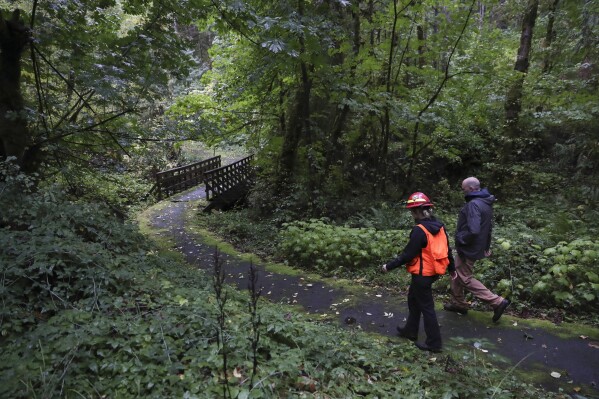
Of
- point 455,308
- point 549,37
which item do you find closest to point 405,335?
point 455,308

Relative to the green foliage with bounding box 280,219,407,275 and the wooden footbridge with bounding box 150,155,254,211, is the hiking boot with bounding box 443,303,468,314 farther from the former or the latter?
the wooden footbridge with bounding box 150,155,254,211

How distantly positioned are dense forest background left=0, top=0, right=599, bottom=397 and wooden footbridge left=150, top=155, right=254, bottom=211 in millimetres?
1845

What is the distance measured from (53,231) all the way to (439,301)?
5.65 meters

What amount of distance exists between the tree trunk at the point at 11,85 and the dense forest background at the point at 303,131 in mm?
27

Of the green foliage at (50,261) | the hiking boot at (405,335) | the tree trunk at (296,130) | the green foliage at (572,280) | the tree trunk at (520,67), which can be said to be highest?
the tree trunk at (520,67)

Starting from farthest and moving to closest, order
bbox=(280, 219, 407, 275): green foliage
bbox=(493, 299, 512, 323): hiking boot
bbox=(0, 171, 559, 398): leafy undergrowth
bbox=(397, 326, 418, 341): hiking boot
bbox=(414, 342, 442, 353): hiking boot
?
bbox=(280, 219, 407, 275): green foliage → bbox=(493, 299, 512, 323): hiking boot → bbox=(397, 326, 418, 341): hiking boot → bbox=(414, 342, 442, 353): hiking boot → bbox=(0, 171, 559, 398): leafy undergrowth

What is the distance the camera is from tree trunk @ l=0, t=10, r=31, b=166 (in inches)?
213

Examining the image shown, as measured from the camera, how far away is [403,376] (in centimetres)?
352

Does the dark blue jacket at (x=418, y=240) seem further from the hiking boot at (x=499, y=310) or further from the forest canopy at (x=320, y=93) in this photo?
the forest canopy at (x=320, y=93)

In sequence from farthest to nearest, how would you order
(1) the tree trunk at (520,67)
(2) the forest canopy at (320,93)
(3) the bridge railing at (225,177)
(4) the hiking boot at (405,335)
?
(3) the bridge railing at (225,177)
(1) the tree trunk at (520,67)
(2) the forest canopy at (320,93)
(4) the hiking boot at (405,335)

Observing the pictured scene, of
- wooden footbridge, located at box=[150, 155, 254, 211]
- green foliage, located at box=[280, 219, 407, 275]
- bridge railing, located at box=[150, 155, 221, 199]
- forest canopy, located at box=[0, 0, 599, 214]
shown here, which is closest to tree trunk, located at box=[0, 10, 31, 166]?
forest canopy, located at box=[0, 0, 599, 214]

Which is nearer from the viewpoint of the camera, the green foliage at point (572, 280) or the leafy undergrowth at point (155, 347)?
the leafy undergrowth at point (155, 347)

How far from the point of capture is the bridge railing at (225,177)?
17.4 metres

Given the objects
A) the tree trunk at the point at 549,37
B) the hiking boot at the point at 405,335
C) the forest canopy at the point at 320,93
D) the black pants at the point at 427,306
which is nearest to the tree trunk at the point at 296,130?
the forest canopy at the point at 320,93
